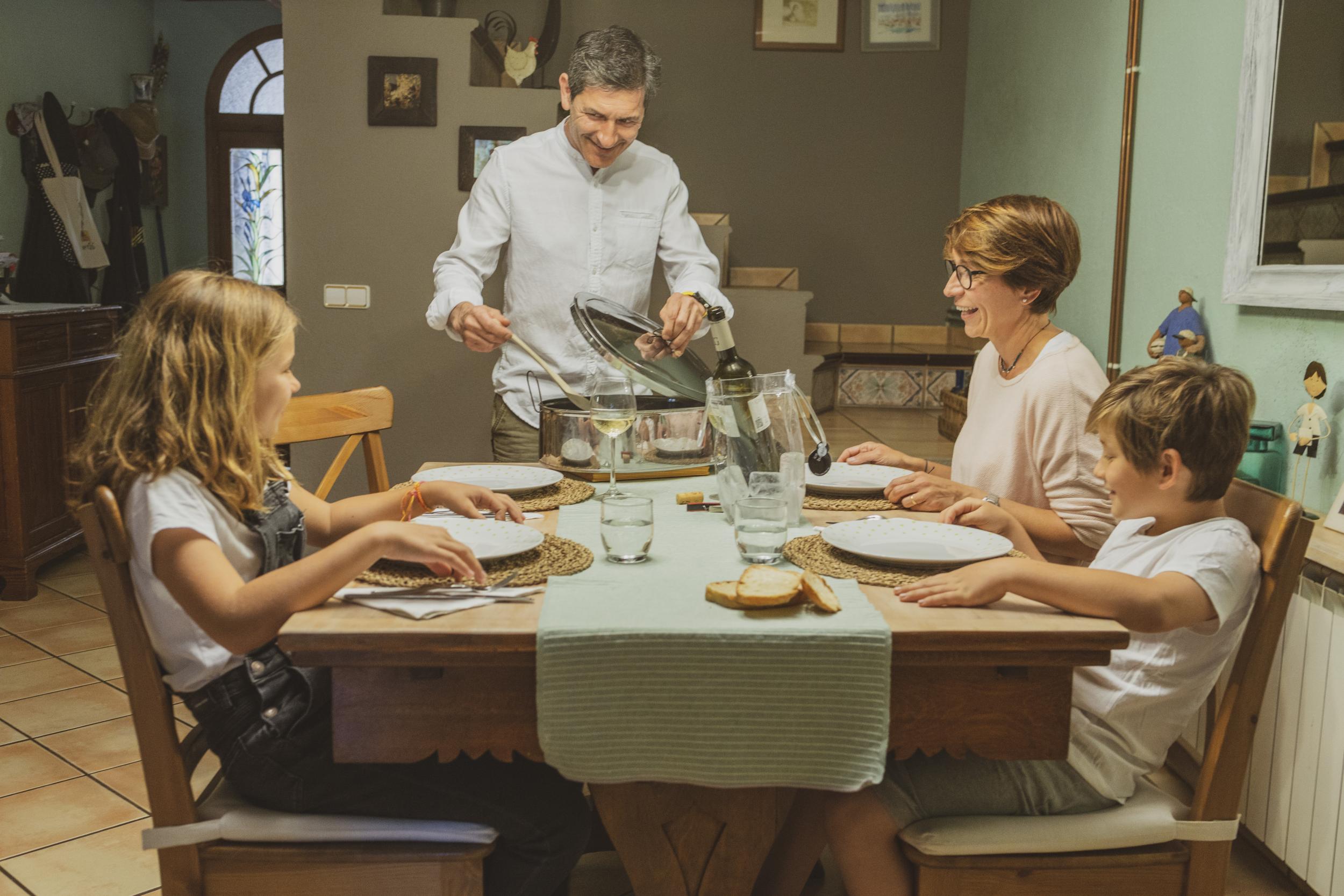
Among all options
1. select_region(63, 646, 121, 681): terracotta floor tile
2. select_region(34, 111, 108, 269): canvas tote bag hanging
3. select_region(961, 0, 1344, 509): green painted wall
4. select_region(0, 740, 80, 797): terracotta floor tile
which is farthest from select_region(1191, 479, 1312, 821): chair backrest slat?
select_region(34, 111, 108, 269): canvas tote bag hanging

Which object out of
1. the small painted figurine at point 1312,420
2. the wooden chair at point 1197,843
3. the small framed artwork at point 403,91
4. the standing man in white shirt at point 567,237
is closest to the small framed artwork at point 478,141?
the small framed artwork at point 403,91

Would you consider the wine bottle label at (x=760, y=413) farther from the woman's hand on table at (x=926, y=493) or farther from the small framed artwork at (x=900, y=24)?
the small framed artwork at (x=900, y=24)

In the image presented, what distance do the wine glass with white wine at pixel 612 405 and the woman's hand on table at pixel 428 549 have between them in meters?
0.58

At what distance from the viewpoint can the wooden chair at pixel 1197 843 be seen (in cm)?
130

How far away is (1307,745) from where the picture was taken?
1.88m

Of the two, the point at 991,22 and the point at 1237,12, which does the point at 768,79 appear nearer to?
the point at 991,22

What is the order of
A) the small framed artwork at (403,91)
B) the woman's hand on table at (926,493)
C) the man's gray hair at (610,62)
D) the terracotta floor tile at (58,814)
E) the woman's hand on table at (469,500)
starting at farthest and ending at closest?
1. the small framed artwork at (403,91)
2. the man's gray hair at (610,62)
3. the terracotta floor tile at (58,814)
4. the woman's hand on table at (926,493)
5. the woman's hand on table at (469,500)

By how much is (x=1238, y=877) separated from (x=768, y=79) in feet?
14.1

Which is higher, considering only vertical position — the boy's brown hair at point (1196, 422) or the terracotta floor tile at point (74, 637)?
the boy's brown hair at point (1196, 422)

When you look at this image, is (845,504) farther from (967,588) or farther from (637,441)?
(967,588)

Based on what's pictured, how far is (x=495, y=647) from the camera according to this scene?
116 cm

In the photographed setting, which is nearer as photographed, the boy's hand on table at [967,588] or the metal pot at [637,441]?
the boy's hand on table at [967,588]

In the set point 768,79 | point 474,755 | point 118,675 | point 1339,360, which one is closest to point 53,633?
point 118,675

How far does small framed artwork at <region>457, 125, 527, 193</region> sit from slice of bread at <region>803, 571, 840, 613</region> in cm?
310
